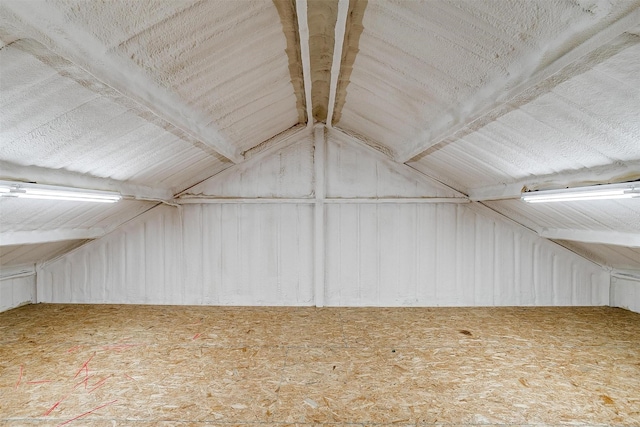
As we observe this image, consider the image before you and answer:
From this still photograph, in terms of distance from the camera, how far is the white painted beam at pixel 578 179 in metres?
2.47

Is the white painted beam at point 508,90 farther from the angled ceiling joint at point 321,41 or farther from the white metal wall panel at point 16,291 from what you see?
the white metal wall panel at point 16,291

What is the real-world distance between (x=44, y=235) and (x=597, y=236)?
19.7ft

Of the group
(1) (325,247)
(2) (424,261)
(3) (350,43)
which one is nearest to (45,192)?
(3) (350,43)

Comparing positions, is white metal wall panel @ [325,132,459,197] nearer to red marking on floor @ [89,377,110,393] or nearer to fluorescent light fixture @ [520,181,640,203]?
fluorescent light fixture @ [520,181,640,203]

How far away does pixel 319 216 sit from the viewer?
5.66m

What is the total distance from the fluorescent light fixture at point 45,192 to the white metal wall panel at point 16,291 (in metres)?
3.01

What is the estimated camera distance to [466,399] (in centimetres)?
291

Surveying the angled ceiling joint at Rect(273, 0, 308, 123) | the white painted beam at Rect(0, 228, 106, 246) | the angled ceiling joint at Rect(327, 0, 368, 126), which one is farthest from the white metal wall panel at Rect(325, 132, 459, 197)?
the white painted beam at Rect(0, 228, 106, 246)

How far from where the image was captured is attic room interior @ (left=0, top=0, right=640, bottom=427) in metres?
1.92

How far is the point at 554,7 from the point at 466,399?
104 inches

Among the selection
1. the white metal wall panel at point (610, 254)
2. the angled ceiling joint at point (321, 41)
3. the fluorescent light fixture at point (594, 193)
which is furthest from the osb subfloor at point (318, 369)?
the angled ceiling joint at point (321, 41)

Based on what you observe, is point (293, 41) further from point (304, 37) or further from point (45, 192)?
point (45, 192)

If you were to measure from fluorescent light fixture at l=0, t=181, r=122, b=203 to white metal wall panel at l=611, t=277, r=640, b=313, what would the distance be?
6.63 meters

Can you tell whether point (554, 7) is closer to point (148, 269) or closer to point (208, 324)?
point (208, 324)
